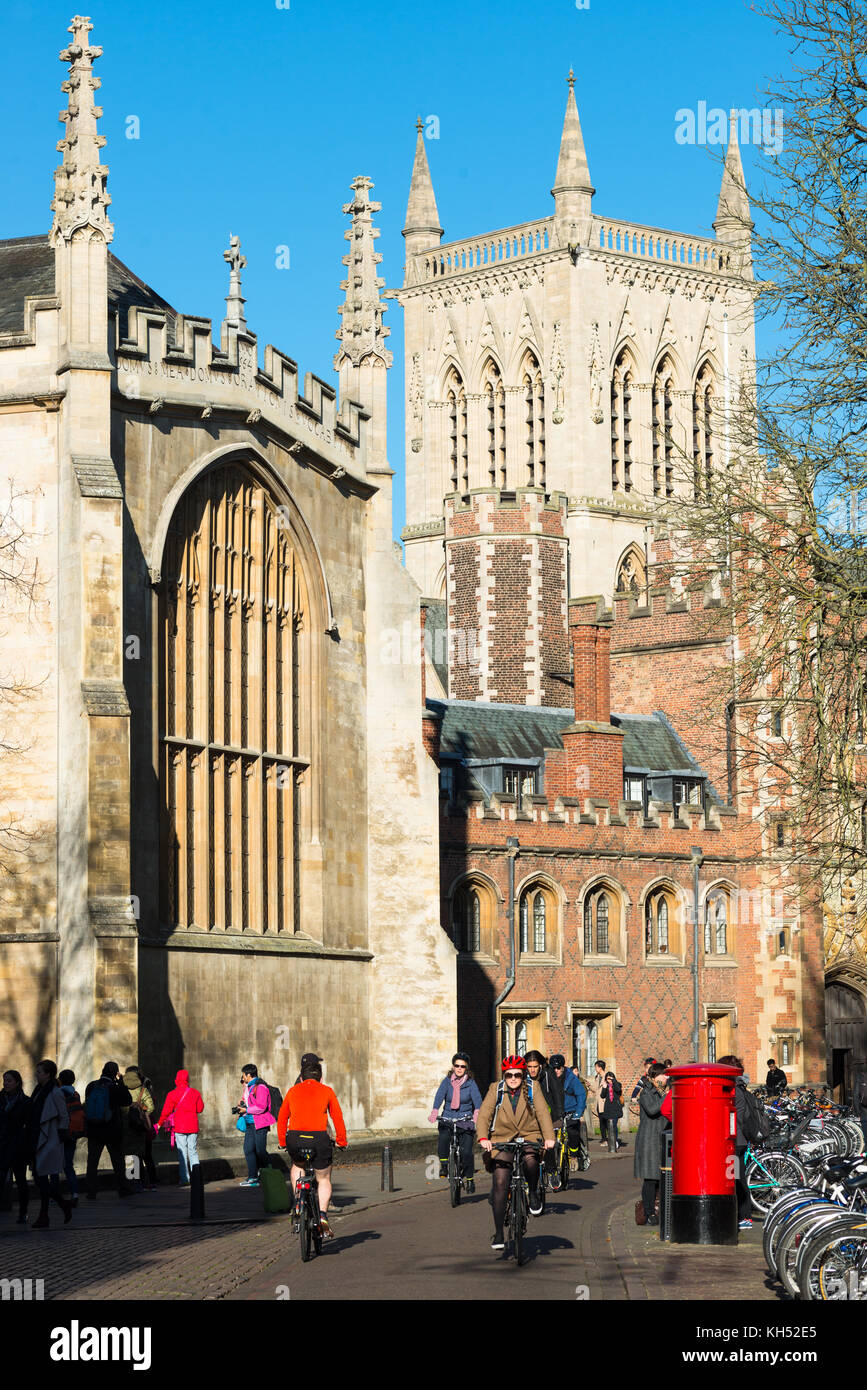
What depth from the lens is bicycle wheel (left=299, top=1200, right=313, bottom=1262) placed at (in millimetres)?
16312

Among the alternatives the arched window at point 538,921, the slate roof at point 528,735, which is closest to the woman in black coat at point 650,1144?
the arched window at point 538,921

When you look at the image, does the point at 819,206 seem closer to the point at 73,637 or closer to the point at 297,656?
the point at 73,637

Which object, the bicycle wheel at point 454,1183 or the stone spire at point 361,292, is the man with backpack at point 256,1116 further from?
the stone spire at point 361,292

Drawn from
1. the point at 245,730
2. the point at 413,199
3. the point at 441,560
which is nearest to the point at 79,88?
the point at 245,730

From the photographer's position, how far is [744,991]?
47500 mm

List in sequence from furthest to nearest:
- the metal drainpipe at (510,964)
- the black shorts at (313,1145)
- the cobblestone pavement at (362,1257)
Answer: the metal drainpipe at (510,964)
the black shorts at (313,1145)
the cobblestone pavement at (362,1257)

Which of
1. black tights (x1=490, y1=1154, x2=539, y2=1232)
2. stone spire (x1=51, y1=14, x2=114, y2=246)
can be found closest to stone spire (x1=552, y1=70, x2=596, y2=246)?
stone spire (x1=51, y1=14, x2=114, y2=246)

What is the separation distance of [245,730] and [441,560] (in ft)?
170

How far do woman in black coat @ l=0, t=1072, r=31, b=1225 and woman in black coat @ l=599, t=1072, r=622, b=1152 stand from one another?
16.0 meters

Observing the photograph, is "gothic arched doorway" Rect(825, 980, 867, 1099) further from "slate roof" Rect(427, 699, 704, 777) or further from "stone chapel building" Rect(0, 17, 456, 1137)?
"stone chapel building" Rect(0, 17, 456, 1137)

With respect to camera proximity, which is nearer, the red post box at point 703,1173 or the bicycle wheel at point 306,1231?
the bicycle wheel at point 306,1231

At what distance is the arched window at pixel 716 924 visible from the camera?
47.0 meters

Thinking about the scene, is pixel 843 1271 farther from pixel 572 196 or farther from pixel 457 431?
pixel 457 431

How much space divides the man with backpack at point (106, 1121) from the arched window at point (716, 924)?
2517 cm
